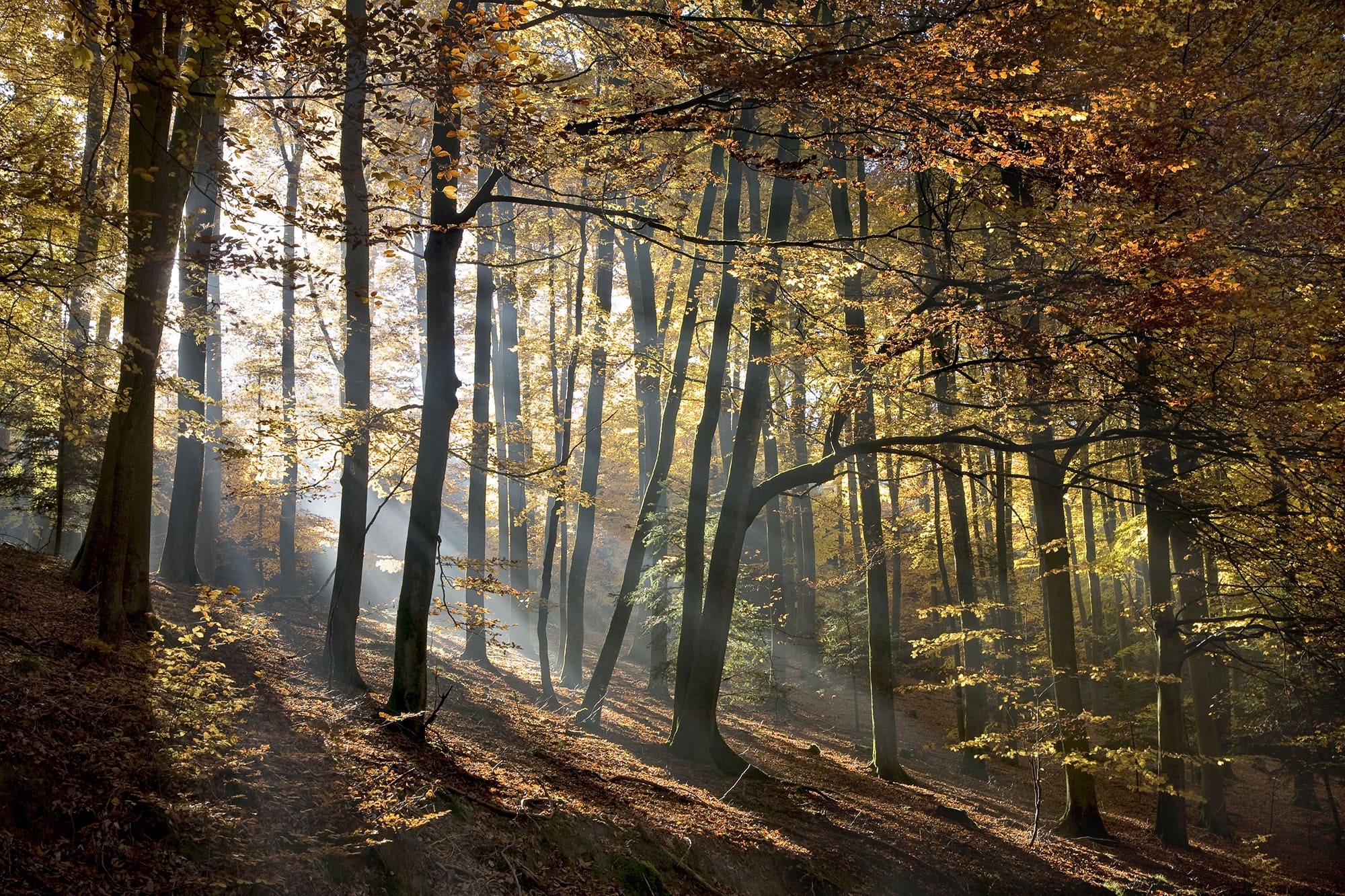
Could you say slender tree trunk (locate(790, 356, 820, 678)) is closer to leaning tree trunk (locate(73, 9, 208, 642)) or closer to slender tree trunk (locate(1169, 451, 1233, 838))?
slender tree trunk (locate(1169, 451, 1233, 838))

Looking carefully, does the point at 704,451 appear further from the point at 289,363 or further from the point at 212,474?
the point at 212,474

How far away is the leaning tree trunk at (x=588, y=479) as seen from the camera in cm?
1561

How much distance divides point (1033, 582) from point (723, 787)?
59.0ft

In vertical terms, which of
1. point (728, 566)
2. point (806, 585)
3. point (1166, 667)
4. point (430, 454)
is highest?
point (430, 454)

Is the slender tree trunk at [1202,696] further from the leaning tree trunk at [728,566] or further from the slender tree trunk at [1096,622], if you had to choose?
the leaning tree trunk at [728,566]

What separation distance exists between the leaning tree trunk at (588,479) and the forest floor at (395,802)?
277cm

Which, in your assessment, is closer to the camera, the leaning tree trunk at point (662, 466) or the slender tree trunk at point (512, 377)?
the leaning tree trunk at point (662, 466)

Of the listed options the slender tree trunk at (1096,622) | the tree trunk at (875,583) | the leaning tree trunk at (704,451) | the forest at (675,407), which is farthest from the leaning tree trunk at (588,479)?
the slender tree trunk at (1096,622)

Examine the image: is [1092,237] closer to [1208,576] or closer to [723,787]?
[723,787]

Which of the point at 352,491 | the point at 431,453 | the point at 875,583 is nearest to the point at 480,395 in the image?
the point at 352,491

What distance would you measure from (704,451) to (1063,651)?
245 inches

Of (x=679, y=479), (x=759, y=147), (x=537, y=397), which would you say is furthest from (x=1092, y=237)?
(x=537, y=397)

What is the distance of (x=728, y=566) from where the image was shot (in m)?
11.2

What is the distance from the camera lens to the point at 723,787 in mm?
10094
